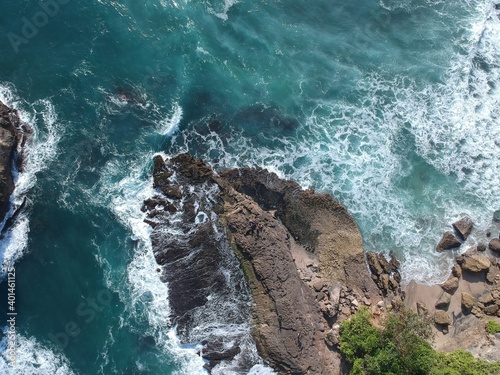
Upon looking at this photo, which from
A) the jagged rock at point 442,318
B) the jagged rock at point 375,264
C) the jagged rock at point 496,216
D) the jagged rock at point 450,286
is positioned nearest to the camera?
the jagged rock at point 442,318

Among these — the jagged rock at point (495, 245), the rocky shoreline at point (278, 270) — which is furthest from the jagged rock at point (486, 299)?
the jagged rock at point (495, 245)

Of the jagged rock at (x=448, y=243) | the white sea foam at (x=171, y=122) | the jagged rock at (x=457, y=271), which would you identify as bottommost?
the white sea foam at (x=171, y=122)

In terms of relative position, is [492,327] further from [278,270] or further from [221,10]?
[221,10]

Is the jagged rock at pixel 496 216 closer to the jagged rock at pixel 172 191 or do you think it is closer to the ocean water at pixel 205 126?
the ocean water at pixel 205 126

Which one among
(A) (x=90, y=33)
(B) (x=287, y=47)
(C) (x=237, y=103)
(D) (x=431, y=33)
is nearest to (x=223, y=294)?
(C) (x=237, y=103)

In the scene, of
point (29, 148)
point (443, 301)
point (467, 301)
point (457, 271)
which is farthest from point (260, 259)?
point (29, 148)

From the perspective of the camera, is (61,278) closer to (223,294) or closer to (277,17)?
(223,294)

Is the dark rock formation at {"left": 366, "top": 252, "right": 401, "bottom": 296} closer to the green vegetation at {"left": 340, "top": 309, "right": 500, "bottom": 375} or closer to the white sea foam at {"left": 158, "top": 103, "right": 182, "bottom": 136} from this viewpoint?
the green vegetation at {"left": 340, "top": 309, "right": 500, "bottom": 375}
